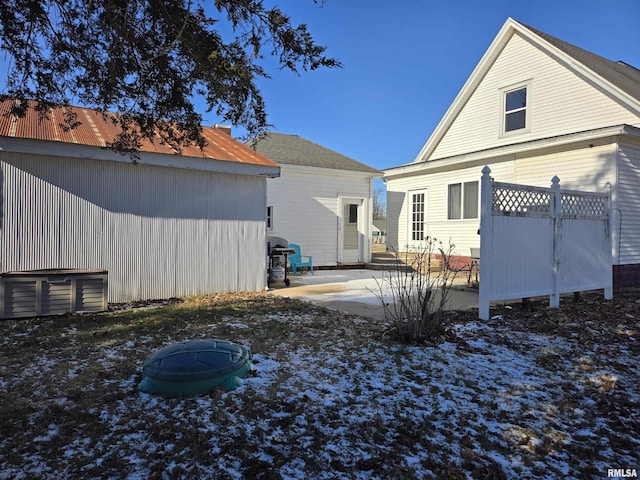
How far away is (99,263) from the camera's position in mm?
7426

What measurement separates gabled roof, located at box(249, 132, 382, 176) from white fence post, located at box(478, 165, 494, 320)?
7873 mm

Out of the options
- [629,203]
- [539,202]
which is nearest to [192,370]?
[539,202]

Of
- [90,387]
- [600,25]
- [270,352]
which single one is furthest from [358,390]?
[600,25]

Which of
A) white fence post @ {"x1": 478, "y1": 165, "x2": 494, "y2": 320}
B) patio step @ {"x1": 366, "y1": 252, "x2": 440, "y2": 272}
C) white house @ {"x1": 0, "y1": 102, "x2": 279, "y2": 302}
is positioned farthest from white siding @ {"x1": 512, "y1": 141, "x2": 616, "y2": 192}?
white house @ {"x1": 0, "y1": 102, "x2": 279, "y2": 302}

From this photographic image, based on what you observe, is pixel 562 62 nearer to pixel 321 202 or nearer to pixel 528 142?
pixel 528 142

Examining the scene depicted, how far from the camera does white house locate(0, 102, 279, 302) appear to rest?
6.80 metres

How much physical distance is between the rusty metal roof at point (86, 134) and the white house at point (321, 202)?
3.40 metres

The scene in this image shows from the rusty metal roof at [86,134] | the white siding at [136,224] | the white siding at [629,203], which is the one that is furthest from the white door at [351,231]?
the white siding at [629,203]

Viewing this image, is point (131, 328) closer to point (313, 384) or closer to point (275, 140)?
point (313, 384)

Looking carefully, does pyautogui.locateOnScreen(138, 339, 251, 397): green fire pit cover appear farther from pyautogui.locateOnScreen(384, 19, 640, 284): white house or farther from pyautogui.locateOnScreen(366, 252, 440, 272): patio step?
pyautogui.locateOnScreen(366, 252, 440, 272): patio step

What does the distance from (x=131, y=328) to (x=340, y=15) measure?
5837 mm

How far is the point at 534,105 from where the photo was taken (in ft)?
40.5

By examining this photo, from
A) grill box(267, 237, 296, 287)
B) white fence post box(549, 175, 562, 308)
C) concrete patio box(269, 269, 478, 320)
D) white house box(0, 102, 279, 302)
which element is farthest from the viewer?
grill box(267, 237, 296, 287)

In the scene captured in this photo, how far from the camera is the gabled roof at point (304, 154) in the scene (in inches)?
533
